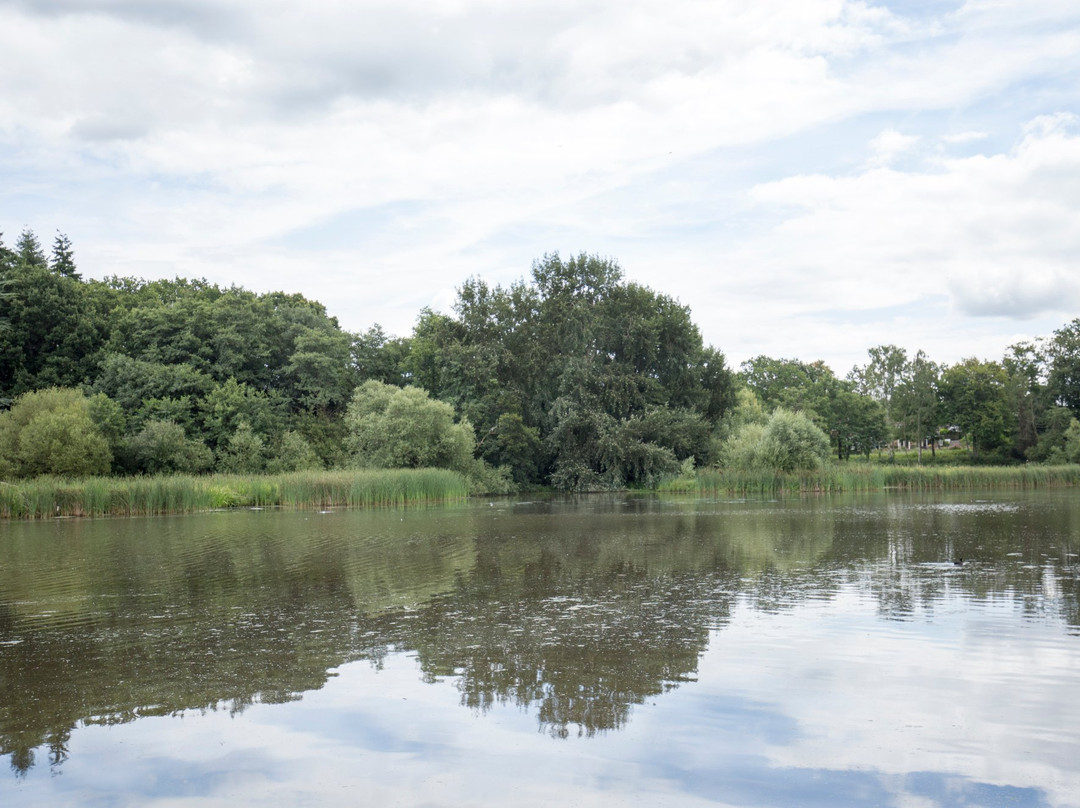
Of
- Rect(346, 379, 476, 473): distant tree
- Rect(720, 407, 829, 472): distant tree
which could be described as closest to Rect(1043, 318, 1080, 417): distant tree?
Rect(720, 407, 829, 472): distant tree

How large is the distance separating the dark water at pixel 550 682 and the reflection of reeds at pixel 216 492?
18925 mm

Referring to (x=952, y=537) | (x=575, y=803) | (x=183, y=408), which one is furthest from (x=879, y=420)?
(x=575, y=803)

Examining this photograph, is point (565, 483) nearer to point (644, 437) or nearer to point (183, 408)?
point (644, 437)

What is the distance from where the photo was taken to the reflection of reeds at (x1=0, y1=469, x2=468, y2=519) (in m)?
32.8

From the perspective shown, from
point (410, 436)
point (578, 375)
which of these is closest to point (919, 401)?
point (578, 375)

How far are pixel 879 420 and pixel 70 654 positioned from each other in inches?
4073

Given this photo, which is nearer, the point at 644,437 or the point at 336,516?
the point at 336,516

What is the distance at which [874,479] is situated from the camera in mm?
48625

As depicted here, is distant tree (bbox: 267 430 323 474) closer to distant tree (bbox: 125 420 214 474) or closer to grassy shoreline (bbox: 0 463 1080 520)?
distant tree (bbox: 125 420 214 474)

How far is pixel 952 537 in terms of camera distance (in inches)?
761

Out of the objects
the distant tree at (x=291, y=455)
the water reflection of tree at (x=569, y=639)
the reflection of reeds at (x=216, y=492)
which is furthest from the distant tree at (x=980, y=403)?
the water reflection of tree at (x=569, y=639)

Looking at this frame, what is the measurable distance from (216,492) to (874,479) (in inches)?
1365

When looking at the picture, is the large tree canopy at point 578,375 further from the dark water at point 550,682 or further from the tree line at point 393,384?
the dark water at point 550,682

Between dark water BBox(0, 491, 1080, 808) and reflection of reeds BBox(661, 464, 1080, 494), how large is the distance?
106ft
